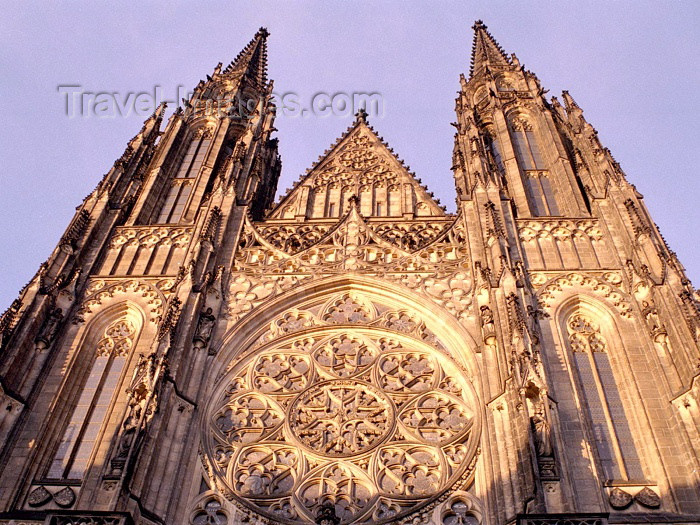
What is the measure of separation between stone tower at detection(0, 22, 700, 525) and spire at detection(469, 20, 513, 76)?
9.37m

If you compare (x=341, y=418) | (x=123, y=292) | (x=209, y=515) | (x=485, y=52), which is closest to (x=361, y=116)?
(x=485, y=52)

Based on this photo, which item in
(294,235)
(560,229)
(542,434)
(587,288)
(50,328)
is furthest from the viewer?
(294,235)

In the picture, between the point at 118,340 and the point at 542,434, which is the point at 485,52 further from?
the point at 542,434

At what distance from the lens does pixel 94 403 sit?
1683cm

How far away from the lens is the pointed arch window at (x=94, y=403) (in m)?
15.5

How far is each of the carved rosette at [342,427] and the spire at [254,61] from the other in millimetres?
19060

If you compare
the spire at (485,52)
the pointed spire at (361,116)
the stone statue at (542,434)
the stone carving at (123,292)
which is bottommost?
the stone statue at (542,434)

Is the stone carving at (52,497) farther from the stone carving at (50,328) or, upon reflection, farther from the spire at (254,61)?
the spire at (254,61)

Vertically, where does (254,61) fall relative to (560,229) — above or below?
above

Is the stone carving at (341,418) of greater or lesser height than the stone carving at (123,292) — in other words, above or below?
below

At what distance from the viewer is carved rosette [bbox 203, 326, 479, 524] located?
1447cm

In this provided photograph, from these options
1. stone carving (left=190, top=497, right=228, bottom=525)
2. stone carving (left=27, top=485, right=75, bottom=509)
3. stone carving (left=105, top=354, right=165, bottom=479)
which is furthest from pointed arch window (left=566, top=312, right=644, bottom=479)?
stone carving (left=27, top=485, right=75, bottom=509)

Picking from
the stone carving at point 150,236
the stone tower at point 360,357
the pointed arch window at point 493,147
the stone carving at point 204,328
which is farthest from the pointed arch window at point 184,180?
the pointed arch window at point 493,147

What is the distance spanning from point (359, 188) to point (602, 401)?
11.4 m
